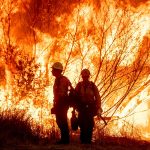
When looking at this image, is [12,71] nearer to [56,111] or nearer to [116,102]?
[116,102]

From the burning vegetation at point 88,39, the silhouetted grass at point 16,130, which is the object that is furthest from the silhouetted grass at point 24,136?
the burning vegetation at point 88,39

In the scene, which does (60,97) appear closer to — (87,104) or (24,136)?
(87,104)

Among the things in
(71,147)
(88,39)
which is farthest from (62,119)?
(88,39)

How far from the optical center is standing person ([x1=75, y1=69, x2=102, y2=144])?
1267 cm

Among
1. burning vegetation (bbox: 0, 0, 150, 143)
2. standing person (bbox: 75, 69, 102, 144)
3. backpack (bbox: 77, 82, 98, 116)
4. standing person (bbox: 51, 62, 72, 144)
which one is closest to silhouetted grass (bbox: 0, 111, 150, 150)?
standing person (bbox: 75, 69, 102, 144)

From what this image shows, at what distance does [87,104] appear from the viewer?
1270 centimetres

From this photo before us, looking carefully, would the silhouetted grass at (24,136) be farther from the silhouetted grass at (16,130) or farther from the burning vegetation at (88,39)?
the burning vegetation at (88,39)

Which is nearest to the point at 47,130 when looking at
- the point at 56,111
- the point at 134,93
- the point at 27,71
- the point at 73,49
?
the point at 56,111

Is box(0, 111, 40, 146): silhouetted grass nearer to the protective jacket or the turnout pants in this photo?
the turnout pants

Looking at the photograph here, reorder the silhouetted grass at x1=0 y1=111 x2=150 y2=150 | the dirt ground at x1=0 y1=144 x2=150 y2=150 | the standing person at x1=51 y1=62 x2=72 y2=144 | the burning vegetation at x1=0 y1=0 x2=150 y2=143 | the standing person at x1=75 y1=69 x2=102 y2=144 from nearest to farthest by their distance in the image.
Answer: the dirt ground at x1=0 y1=144 x2=150 y2=150 < the silhouetted grass at x1=0 y1=111 x2=150 y2=150 < the standing person at x1=51 y1=62 x2=72 y2=144 < the standing person at x1=75 y1=69 x2=102 y2=144 < the burning vegetation at x1=0 y1=0 x2=150 y2=143

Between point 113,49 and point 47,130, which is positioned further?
point 113,49

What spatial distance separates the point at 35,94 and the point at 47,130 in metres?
3.72

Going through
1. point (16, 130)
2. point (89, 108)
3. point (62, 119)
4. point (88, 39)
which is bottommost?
point (16, 130)

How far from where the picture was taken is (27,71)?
17.2 m
